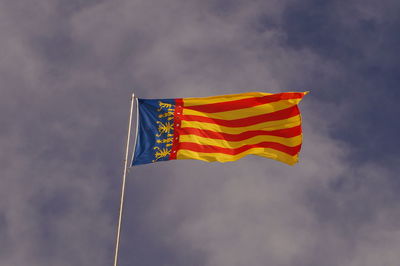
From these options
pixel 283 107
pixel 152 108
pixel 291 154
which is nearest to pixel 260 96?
pixel 283 107

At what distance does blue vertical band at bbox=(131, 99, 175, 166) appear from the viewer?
32.0 meters

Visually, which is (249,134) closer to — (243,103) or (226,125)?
(226,125)

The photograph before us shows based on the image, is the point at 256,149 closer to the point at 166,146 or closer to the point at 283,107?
the point at 283,107

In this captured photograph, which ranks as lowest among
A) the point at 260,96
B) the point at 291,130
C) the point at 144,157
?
the point at 144,157

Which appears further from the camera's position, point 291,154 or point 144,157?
point 291,154

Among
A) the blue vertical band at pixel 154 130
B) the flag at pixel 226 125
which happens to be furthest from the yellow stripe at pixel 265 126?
the blue vertical band at pixel 154 130

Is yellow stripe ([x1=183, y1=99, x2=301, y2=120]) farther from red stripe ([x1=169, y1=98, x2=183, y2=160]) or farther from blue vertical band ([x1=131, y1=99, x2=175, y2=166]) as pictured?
blue vertical band ([x1=131, y1=99, x2=175, y2=166])

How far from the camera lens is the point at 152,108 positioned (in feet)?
110

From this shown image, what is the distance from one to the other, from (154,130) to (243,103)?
596 centimetres

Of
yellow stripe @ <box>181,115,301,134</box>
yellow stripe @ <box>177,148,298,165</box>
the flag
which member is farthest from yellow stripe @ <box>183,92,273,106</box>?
yellow stripe @ <box>177,148,298,165</box>

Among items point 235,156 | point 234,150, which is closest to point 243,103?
point 234,150

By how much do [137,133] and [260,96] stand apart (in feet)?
26.6

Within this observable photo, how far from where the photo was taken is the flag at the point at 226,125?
109 feet

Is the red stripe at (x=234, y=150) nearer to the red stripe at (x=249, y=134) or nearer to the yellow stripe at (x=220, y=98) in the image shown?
the red stripe at (x=249, y=134)
